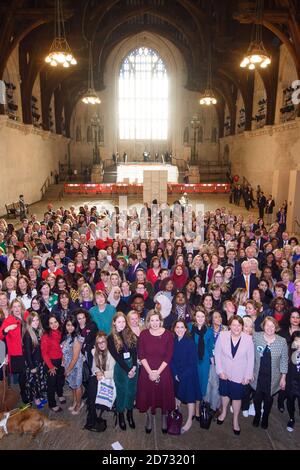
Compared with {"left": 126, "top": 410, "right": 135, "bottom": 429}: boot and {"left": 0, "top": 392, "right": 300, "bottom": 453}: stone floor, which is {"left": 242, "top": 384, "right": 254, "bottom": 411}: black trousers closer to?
{"left": 0, "top": 392, "right": 300, "bottom": 453}: stone floor

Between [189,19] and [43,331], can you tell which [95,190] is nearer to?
[189,19]

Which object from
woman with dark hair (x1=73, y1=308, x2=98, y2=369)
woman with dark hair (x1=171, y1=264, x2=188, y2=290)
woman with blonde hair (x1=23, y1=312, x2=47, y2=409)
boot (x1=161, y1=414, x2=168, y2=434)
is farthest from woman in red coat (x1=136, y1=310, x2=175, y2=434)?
woman with dark hair (x1=171, y1=264, x2=188, y2=290)

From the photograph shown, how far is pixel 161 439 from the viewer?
14.9ft

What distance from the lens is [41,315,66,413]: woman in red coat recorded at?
4906 millimetres

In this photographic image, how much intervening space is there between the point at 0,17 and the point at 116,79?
22.0 metres

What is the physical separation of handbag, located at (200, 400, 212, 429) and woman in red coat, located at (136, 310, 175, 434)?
45 cm

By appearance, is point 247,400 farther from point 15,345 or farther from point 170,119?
point 170,119

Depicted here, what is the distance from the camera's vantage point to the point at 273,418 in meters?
4.94

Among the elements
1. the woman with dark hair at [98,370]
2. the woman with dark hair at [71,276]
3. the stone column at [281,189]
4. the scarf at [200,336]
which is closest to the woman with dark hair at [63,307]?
the woman with dark hair at [71,276]

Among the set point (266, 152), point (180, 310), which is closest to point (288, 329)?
point (180, 310)

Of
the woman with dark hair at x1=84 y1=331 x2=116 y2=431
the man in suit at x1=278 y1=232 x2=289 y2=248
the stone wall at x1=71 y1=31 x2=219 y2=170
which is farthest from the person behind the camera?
the stone wall at x1=71 y1=31 x2=219 y2=170

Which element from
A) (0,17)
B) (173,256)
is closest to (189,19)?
(0,17)

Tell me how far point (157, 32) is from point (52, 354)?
36.9m

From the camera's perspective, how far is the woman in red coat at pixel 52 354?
4906mm
